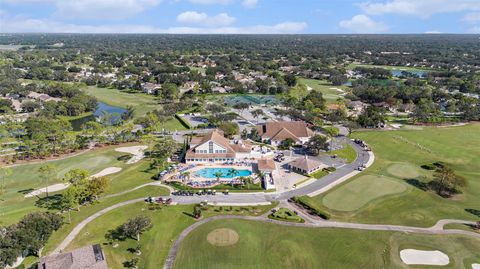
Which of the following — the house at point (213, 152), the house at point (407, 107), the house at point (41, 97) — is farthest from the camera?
the house at point (41, 97)

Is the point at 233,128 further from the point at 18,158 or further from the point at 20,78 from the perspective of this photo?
the point at 20,78

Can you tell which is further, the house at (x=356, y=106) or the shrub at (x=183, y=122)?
the house at (x=356, y=106)

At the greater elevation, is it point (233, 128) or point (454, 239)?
point (233, 128)

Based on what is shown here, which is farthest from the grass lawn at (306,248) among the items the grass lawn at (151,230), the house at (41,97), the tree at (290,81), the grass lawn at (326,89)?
the tree at (290,81)

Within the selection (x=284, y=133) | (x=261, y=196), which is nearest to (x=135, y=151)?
(x=261, y=196)

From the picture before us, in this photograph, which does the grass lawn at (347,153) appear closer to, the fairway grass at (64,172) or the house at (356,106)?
the fairway grass at (64,172)

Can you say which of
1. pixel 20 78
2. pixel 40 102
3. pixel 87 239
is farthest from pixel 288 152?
pixel 20 78
